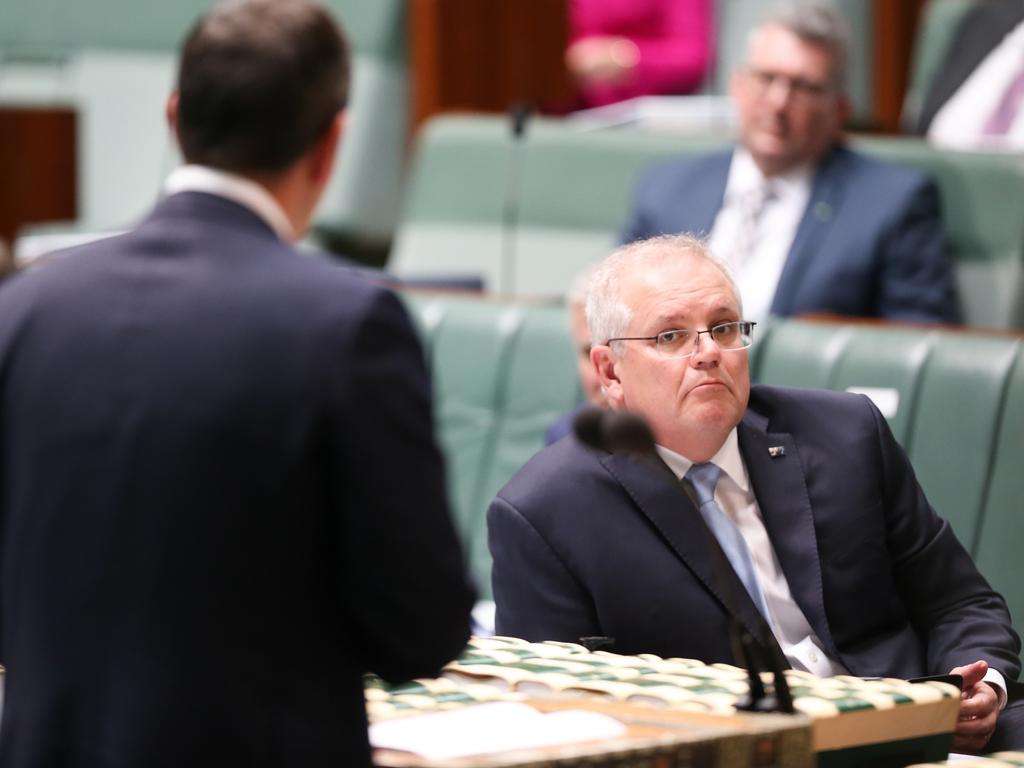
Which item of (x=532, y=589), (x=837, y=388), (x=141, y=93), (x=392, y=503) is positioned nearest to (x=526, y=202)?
(x=837, y=388)

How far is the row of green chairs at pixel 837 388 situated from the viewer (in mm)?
3287

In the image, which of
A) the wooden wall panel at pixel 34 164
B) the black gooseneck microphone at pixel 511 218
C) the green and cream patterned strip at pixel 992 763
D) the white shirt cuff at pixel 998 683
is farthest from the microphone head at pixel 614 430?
the wooden wall panel at pixel 34 164

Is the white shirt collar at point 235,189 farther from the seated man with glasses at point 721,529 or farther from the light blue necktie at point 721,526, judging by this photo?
the light blue necktie at point 721,526

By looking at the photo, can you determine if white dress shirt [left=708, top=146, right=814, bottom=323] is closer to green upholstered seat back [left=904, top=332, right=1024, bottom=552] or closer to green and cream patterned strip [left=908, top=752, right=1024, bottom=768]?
green upholstered seat back [left=904, top=332, right=1024, bottom=552]

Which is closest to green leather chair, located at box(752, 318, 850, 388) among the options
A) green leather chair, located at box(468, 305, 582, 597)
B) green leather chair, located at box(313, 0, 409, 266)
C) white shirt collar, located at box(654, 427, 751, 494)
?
green leather chair, located at box(468, 305, 582, 597)

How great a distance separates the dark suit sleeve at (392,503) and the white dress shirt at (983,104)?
3.60 m

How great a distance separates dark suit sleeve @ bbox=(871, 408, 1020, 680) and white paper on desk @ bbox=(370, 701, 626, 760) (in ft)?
3.23

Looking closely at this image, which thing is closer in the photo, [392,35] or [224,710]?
[224,710]

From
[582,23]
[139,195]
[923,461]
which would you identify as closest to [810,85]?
[923,461]

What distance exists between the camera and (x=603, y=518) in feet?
8.37

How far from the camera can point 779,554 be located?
2.59 meters

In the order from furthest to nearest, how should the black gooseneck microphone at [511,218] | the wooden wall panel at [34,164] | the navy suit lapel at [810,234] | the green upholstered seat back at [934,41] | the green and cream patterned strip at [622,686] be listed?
the wooden wall panel at [34,164], the green upholstered seat back at [934,41], the black gooseneck microphone at [511,218], the navy suit lapel at [810,234], the green and cream patterned strip at [622,686]

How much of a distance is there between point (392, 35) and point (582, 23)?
72 cm

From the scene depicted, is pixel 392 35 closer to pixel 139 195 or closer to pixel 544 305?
pixel 139 195
